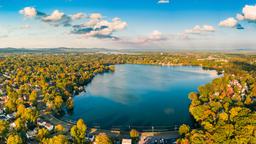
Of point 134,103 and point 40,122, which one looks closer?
point 40,122

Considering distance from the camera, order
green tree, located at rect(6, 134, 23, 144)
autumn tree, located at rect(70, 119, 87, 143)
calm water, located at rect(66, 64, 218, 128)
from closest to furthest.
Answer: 1. green tree, located at rect(6, 134, 23, 144)
2. autumn tree, located at rect(70, 119, 87, 143)
3. calm water, located at rect(66, 64, 218, 128)

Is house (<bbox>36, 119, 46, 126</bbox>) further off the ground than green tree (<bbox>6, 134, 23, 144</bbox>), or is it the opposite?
green tree (<bbox>6, 134, 23, 144</bbox>)

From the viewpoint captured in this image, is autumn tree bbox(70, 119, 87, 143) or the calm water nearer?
autumn tree bbox(70, 119, 87, 143)

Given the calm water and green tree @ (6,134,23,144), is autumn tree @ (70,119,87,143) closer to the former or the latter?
green tree @ (6,134,23,144)

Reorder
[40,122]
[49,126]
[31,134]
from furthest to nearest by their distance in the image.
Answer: [40,122]
[49,126]
[31,134]

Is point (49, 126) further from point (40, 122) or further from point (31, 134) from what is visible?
Result: point (31, 134)

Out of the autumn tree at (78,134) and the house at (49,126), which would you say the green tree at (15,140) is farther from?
the house at (49,126)

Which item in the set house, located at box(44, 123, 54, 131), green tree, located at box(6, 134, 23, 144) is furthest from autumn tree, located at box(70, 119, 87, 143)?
green tree, located at box(6, 134, 23, 144)

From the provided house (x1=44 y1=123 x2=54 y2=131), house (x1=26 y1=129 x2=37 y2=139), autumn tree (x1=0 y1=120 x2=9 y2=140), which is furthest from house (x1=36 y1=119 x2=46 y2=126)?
autumn tree (x1=0 y1=120 x2=9 y2=140)

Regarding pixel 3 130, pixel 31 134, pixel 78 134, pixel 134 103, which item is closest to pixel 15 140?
pixel 3 130

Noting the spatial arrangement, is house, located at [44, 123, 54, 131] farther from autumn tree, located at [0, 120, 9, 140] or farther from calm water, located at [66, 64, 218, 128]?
calm water, located at [66, 64, 218, 128]

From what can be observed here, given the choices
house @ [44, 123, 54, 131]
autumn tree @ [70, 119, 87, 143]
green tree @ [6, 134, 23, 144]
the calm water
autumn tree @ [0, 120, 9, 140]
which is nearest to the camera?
green tree @ [6, 134, 23, 144]

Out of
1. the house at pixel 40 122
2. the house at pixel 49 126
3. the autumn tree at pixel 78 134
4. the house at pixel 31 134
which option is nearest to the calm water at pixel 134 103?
the house at pixel 40 122
